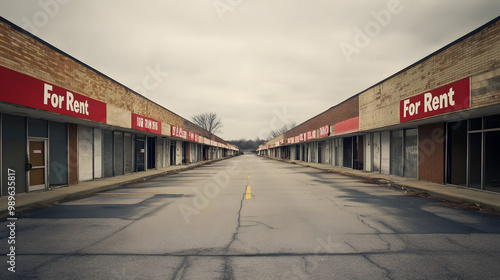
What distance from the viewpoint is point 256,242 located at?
507 cm

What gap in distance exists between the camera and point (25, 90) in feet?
28.7

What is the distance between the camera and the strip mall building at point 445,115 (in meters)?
9.87

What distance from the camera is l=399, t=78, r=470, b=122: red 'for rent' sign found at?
10.2 meters

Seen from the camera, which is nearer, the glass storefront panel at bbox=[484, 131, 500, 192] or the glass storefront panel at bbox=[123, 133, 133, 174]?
the glass storefront panel at bbox=[484, 131, 500, 192]

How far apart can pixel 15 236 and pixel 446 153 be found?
51.0ft

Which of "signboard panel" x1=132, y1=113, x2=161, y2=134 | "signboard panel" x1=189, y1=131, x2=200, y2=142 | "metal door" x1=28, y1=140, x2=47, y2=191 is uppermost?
"signboard panel" x1=132, y1=113, x2=161, y2=134

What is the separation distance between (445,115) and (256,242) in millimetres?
10392

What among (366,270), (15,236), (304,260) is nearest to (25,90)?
(15,236)

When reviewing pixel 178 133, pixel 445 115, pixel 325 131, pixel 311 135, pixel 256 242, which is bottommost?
pixel 256 242

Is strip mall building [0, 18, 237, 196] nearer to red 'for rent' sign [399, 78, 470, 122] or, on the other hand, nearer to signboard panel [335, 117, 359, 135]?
red 'for rent' sign [399, 78, 470, 122]

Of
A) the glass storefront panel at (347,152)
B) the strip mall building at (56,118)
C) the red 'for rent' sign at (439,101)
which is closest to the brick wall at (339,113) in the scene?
the glass storefront panel at (347,152)

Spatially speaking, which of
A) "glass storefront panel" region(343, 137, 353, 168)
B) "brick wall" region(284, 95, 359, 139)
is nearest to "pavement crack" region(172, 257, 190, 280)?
"brick wall" region(284, 95, 359, 139)

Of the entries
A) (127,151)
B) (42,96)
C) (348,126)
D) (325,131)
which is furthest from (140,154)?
(325,131)

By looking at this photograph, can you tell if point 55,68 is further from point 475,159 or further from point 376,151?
point 376,151
